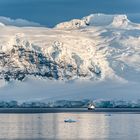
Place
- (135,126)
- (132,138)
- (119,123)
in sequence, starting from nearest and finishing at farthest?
1. (132,138)
2. (135,126)
3. (119,123)

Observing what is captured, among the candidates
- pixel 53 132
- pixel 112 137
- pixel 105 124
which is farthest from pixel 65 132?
pixel 105 124

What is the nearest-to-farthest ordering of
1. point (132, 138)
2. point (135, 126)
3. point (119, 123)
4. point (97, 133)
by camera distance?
point (132, 138) < point (97, 133) < point (135, 126) < point (119, 123)

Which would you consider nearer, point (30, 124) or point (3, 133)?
point (3, 133)

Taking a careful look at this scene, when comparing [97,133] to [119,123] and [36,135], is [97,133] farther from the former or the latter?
[119,123]

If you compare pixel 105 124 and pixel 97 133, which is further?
pixel 105 124

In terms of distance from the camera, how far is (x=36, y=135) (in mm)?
152000

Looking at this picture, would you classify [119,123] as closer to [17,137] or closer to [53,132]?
[53,132]

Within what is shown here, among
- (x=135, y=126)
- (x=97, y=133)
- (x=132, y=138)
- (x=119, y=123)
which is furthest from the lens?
(x=119, y=123)

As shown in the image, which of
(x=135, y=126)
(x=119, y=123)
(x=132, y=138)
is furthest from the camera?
(x=119, y=123)

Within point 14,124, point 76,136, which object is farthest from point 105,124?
point 76,136

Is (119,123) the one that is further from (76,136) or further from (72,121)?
(76,136)

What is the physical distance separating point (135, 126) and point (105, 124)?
11289mm

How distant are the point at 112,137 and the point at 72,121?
146 ft

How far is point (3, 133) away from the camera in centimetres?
15412
